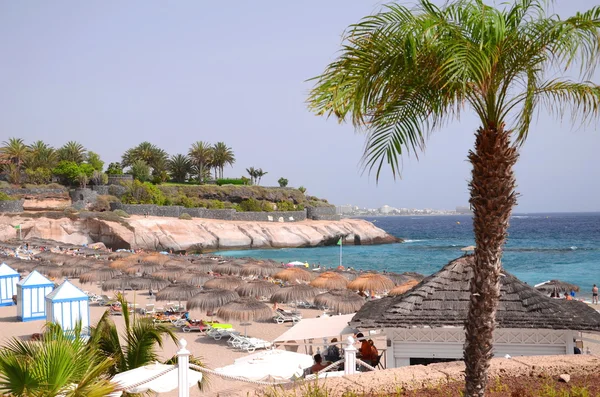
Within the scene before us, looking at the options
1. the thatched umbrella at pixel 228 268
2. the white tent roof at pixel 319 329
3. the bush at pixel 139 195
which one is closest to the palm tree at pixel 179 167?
the bush at pixel 139 195

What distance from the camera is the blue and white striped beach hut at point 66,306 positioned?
15.8 m

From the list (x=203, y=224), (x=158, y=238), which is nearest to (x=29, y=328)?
(x=158, y=238)

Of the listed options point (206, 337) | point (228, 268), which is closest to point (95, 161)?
point (228, 268)

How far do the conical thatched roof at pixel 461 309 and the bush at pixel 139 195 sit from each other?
204 ft

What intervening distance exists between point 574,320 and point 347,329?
13.3ft

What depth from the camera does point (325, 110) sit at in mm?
4820

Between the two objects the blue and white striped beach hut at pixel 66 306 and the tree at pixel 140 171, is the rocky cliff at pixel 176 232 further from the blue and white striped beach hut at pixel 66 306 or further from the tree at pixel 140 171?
the blue and white striped beach hut at pixel 66 306

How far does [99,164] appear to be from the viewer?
78.9 m

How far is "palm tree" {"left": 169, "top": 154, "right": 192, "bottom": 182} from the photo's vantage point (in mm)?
91250

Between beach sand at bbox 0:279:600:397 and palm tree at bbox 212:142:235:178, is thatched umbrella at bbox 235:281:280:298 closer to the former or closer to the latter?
beach sand at bbox 0:279:600:397

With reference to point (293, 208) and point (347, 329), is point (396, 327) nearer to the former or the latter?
point (347, 329)

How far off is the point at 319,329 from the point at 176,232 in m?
52.2

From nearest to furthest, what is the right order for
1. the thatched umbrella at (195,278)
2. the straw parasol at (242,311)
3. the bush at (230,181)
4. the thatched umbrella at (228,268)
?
1. the straw parasol at (242,311)
2. the thatched umbrella at (195,278)
3. the thatched umbrella at (228,268)
4. the bush at (230,181)

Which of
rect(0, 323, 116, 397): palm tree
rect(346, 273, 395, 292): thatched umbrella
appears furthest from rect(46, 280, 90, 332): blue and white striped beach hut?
rect(0, 323, 116, 397): palm tree
